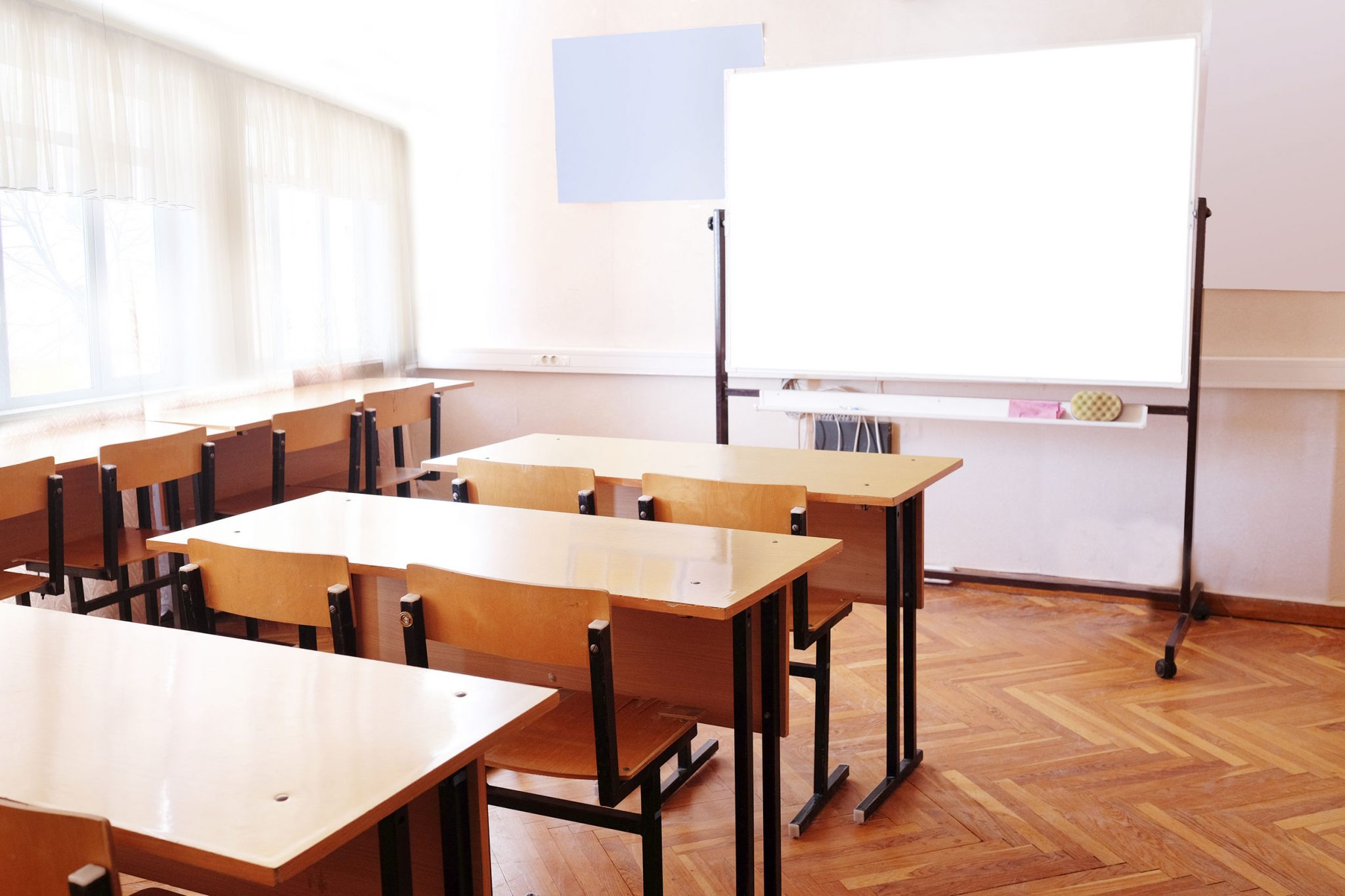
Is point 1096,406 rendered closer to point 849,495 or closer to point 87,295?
A: point 849,495

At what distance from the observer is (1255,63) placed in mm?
3682

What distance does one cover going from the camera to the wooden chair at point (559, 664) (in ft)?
5.23

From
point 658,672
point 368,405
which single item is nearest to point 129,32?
point 368,405

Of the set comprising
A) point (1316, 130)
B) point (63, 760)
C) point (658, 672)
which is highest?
point (1316, 130)

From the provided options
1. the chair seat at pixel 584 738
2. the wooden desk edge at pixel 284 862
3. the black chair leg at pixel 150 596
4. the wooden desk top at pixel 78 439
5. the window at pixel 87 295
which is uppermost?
the window at pixel 87 295

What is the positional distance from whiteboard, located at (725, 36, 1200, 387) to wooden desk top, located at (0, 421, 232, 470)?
2.06 m

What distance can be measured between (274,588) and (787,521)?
1061mm

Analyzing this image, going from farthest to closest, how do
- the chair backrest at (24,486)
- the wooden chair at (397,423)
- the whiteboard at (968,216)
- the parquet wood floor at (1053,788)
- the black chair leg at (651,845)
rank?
1. the wooden chair at (397,423)
2. the whiteboard at (968,216)
3. the chair backrest at (24,486)
4. the parquet wood floor at (1053,788)
5. the black chair leg at (651,845)

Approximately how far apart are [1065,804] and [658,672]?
3.67ft

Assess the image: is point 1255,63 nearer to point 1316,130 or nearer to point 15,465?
point 1316,130

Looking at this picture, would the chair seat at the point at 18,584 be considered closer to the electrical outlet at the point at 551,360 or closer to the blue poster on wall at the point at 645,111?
the electrical outlet at the point at 551,360

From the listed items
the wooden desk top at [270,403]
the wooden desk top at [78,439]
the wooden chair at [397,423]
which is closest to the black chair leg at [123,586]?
the wooden desk top at [78,439]

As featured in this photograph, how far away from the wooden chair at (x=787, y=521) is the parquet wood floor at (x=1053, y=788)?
62 mm

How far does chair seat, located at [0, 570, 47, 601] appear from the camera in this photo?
9.22 ft
